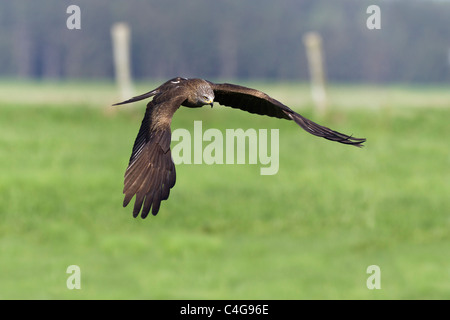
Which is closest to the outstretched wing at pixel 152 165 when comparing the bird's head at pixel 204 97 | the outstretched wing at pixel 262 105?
the bird's head at pixel 204 97

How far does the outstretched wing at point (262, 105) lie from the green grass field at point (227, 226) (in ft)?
23.2

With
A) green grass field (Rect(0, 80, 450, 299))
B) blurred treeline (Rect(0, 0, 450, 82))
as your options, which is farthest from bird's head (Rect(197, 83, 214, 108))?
blurred treeline (Rect(0, 0, 450, 82))

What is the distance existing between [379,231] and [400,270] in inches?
40.4

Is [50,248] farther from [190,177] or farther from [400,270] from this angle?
[400,270]

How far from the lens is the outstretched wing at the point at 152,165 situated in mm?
5457

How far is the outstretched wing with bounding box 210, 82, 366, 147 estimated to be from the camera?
6278mm

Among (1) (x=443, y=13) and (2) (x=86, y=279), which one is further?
(1) (x=443, y=13)

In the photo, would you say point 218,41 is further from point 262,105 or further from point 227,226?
point 262,105

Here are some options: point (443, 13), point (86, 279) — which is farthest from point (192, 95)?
point (443, 13)

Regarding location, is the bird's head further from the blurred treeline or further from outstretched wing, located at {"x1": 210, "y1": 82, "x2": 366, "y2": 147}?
the blurred treeline

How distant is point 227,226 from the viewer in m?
15.6

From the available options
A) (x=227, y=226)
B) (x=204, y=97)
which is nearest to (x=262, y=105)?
(x=204, y=97)

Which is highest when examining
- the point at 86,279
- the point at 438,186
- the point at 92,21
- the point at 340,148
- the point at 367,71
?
the point at 92,21

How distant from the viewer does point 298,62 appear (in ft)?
269
